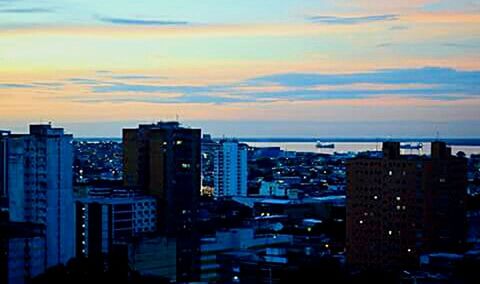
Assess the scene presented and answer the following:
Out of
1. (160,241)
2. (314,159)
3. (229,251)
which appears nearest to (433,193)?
(229,251)

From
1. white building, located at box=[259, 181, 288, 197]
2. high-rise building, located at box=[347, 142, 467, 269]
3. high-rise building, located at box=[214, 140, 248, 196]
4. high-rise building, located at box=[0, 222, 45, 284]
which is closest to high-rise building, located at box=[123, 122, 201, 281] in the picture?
high-rise building, located at box=[347, 142, 467, 269]

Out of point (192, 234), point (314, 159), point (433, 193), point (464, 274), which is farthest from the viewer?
point (314, 159)

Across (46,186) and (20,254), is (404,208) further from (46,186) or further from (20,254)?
(20,254)

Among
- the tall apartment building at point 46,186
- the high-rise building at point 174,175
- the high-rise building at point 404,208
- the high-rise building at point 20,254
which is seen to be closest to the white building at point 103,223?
the high-rise building at point 174,175

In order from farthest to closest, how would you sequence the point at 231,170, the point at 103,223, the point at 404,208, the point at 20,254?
1. the point at 231,170
2. the point at 103,223
3. the point at 404,208
4. the point at 20,254

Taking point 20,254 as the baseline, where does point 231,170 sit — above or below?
above

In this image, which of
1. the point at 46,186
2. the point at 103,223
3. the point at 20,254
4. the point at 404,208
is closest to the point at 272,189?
the point at 103,223

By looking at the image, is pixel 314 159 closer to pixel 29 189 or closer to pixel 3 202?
pixel 3 202
